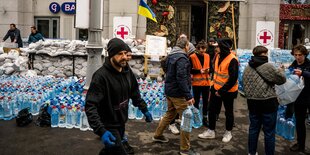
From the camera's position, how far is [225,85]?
550 cm

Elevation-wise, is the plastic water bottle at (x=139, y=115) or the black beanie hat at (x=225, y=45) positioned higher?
the black beanie hat at (x=225, y=45)

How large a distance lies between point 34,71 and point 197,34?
33.5 feet

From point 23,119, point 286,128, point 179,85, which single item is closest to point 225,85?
point 179,85

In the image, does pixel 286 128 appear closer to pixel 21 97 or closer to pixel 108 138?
pixel 108 138

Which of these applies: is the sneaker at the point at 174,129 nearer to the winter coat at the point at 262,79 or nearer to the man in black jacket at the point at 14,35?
the winter coat at the point at 262,79

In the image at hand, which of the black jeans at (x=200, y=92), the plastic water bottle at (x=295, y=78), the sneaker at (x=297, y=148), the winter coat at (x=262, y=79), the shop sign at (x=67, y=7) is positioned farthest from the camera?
the shop sign at (x=67, y=7)

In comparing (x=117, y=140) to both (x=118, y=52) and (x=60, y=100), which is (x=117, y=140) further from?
(x=60, y=100)

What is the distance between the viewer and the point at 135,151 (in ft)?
16.8

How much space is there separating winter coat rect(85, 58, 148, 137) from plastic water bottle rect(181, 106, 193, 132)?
1.55 metres

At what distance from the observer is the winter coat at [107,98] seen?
3123mm

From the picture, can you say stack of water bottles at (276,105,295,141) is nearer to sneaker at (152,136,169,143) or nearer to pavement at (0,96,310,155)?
pavement at (0,96,310,155)

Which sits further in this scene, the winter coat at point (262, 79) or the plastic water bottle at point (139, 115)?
the plastic water bottle at point (139, 115)

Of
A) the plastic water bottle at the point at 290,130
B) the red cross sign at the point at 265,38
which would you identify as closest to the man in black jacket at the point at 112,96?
the plastic water bottle at the point at 290,130

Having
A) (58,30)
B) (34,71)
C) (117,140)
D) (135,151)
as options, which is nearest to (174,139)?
(135,151)
